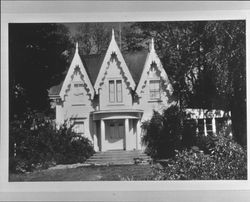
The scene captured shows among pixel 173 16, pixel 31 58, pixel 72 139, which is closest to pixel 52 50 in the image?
pixel 31 58

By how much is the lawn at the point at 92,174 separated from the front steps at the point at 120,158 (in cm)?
3

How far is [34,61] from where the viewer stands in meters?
3.82

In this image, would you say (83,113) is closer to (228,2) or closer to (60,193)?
(60,193)

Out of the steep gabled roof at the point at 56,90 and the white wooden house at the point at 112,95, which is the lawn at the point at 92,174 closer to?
the white wooden house at the point at 112,95

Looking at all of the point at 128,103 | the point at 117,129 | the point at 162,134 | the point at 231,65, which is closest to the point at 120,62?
the point at 128,103

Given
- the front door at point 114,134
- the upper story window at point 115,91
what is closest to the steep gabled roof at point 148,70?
the upper story window at point 115,91

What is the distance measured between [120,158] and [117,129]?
0.23m

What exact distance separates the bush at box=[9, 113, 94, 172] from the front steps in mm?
69

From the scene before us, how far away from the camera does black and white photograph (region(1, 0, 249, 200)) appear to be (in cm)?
378

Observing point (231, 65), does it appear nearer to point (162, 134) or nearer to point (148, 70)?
point (148, 70)

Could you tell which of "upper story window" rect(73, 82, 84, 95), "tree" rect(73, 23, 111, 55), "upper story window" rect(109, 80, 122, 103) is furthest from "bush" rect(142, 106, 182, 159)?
"tree" rect(73, 23, 111, 55)

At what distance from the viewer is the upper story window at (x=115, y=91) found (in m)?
3.80

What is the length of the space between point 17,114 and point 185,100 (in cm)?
129

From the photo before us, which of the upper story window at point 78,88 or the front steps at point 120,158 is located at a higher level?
the upper story window at point 78,88
